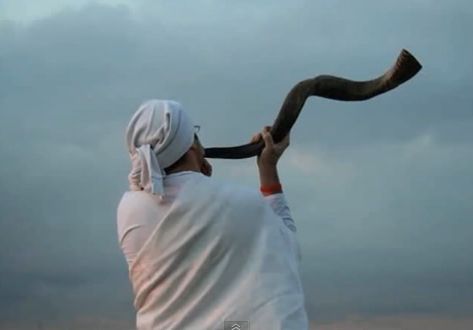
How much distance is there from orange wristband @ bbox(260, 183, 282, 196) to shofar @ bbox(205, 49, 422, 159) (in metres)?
0.32

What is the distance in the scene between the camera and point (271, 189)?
176 inches

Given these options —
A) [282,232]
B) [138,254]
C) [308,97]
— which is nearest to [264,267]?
[282,232]

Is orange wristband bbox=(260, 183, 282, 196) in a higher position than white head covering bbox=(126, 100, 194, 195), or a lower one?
lower

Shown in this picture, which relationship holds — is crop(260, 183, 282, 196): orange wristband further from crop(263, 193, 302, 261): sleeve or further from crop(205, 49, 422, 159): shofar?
crop(205, 49, 422, 159): shofar

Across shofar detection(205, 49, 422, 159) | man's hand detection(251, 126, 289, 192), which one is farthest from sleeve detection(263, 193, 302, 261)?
shofar detection(205, 49, 422, 159)

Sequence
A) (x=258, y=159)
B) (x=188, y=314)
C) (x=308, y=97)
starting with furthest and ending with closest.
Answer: (x=308, y=97), (x=258, y=159), (x=188, y=314)

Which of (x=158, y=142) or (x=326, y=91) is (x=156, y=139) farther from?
(x=326, y=91)

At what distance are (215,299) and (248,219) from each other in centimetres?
43

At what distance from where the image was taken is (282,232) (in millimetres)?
4180

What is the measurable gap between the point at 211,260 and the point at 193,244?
0.42 ft

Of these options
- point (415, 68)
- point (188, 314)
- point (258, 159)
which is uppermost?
point (415, 68)

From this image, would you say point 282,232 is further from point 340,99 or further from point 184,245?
point 340,99

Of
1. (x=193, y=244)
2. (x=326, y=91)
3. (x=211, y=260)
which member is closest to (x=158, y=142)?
(x=193, y=244)

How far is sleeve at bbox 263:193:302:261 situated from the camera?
4.25 meters
